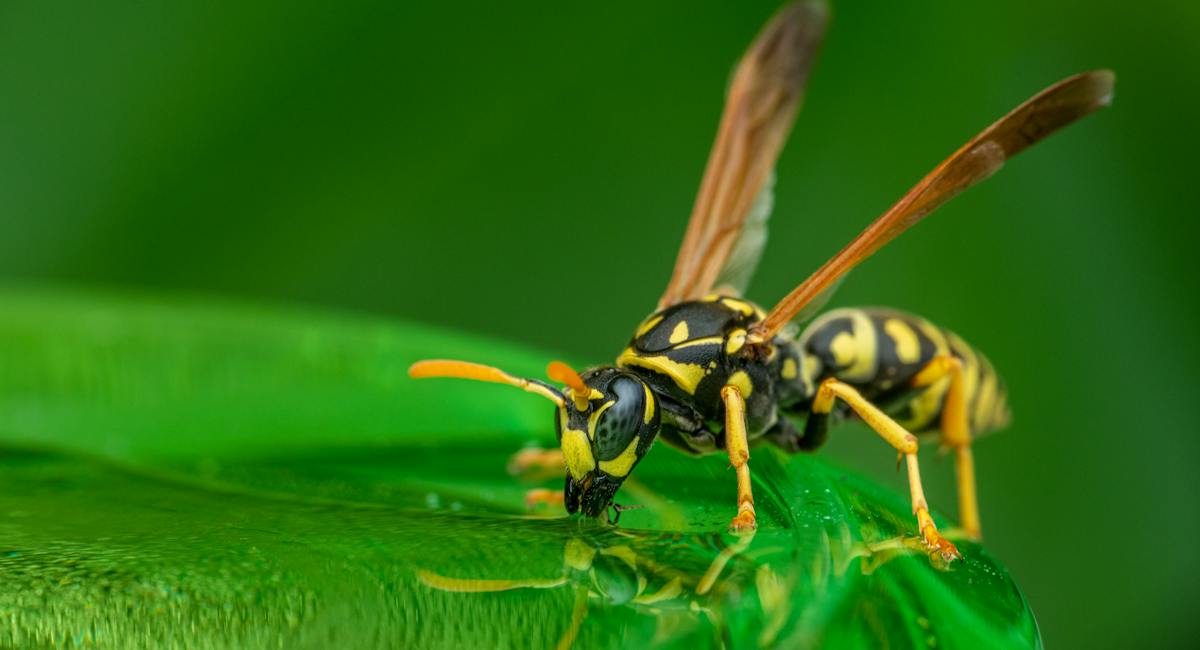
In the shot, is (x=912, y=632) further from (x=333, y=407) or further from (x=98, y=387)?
(x=98, y=387)

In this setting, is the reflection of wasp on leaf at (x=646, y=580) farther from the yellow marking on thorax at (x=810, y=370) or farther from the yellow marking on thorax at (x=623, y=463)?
the yellow marking on thorax at (x=810, y=370)

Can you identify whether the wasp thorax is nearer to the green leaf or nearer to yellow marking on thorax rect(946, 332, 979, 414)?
the green leaf

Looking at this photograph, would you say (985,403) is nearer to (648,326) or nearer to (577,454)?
(648,326)

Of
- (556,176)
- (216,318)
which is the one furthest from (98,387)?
(556,176)

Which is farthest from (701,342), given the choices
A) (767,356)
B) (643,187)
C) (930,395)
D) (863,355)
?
(643,187)

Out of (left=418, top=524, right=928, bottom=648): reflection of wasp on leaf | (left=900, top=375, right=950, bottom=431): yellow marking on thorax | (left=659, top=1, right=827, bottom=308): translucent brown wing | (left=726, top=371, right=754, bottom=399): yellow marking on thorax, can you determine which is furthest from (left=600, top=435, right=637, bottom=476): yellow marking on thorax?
(left=900, top=375, right=950, bottom=431): yellow marking on thorax
